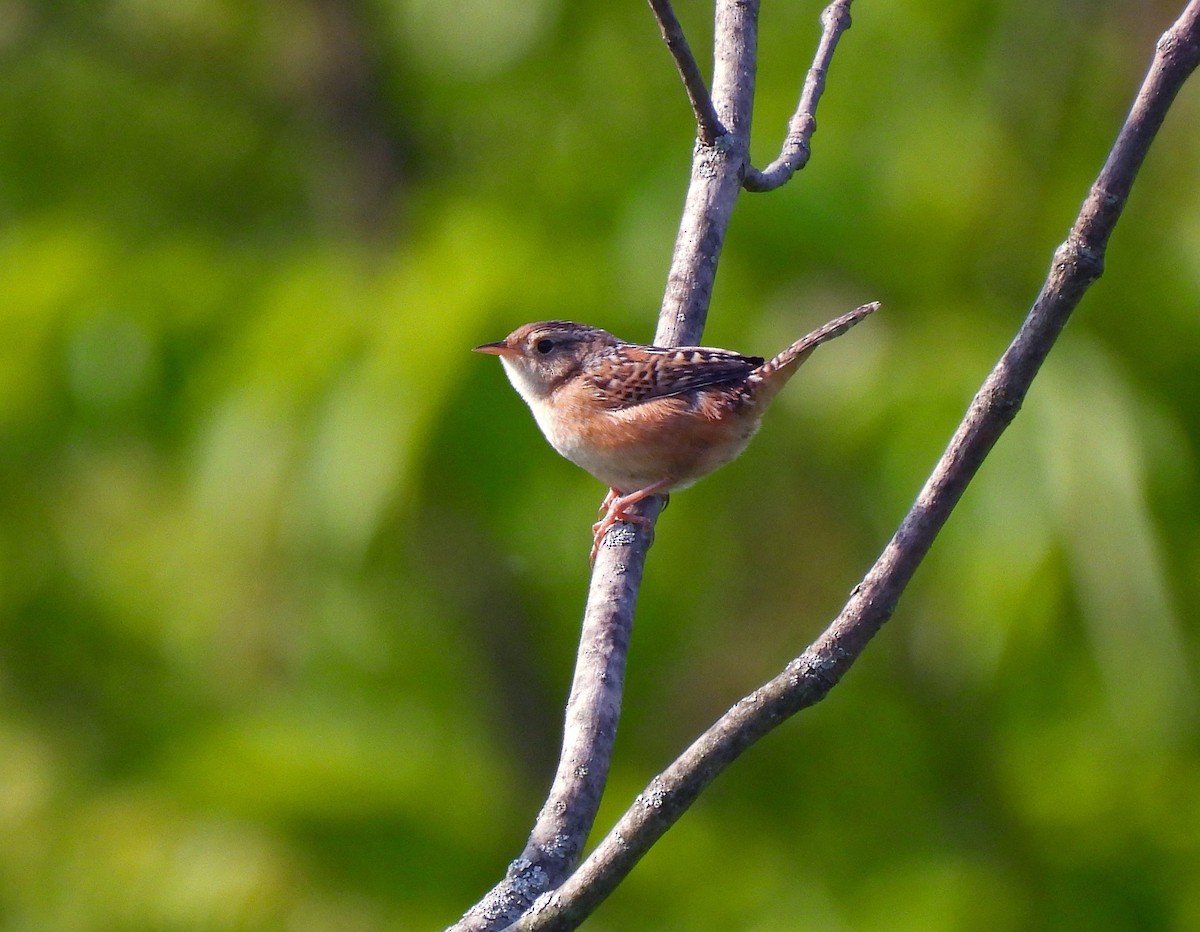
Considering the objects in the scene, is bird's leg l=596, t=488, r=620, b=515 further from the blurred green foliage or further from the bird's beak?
the blurred green foliage

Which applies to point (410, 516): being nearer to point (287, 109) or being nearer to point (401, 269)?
point (401, 269)

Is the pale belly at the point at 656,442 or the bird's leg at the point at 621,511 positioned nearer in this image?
the bird's leg at the point at 621,511

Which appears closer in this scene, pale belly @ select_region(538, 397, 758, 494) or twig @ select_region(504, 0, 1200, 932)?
twig @ select_region(504, 0, 1200, 932)

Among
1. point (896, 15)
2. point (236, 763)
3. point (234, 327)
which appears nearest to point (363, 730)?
point (236, 763)

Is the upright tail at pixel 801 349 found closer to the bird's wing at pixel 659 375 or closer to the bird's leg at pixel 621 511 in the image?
the bird's wing at pixel 659 375

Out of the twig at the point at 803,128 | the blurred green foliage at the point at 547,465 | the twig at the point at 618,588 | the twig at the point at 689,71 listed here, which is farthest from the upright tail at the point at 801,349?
the blurred green foliage at the point at 547,465

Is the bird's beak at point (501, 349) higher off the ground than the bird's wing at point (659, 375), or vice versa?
the bird's beak at point (501, 349)

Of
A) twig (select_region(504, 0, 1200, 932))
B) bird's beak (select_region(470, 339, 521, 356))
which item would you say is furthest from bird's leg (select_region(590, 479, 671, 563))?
twig (select_region(504, 0, 1200, 932))
